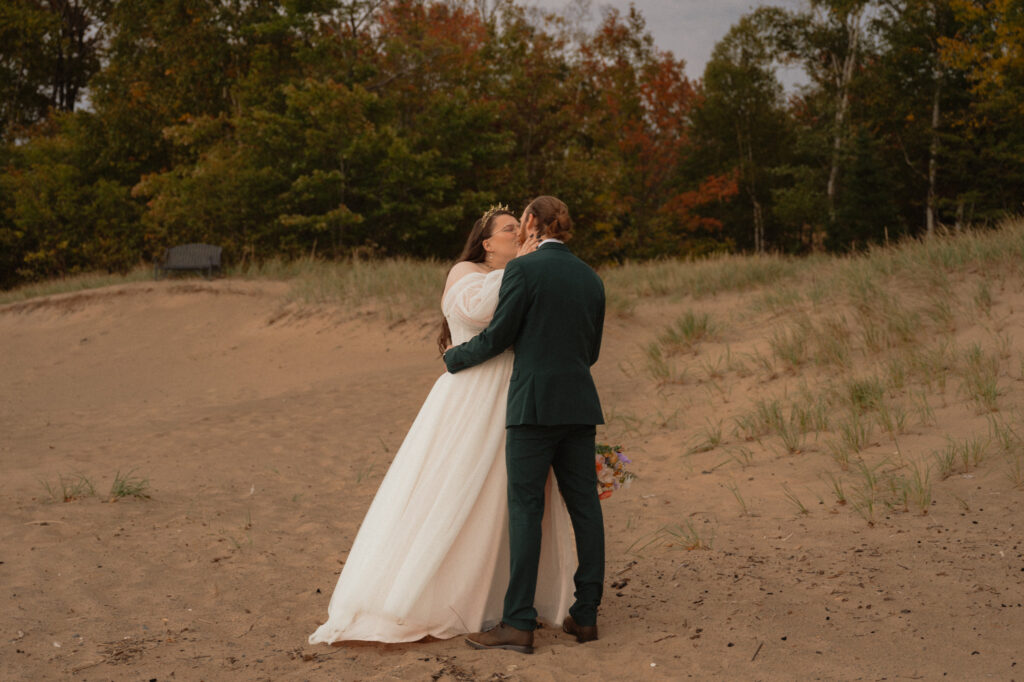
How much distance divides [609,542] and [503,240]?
2755 mm

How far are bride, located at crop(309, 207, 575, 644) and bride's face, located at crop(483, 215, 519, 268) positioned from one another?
13 cm

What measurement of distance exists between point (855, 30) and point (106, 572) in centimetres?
3258

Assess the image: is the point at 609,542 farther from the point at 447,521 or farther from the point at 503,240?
the point at 503,240

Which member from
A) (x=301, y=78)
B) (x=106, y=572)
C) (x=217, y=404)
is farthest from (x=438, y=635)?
(x=301, y=78)

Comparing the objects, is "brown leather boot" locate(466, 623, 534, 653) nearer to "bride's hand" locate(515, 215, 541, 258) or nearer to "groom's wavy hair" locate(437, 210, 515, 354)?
"groom's wavy hair" locate(437, 210, 515, 354)

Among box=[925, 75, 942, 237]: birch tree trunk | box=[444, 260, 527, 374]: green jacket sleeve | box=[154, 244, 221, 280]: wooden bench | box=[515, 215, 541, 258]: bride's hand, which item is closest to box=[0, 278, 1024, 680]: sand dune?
box=[444, 260, 527, 374]: green jacket sleeve

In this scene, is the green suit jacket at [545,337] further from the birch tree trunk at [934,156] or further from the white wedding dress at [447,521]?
the birch tree trunk at [934,156]

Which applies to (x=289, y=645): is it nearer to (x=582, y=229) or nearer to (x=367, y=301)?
(x=367, y=301)

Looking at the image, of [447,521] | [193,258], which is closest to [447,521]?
[447,521]

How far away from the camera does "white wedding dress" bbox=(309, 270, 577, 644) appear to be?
404 cm

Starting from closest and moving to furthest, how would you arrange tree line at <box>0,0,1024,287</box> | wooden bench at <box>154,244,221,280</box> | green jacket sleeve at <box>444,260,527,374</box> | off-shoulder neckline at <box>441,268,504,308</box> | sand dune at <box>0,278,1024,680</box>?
1. green jacket sleeve at <box>444,260,527,374</box>
2. sand dune at <box>0,278,1024,680</box>
3. off-shoulder neckline at <box>441,268,504,308</box>
4. wooden bench at <box>154,244,221,280</box>
5. tree line at <box>0,0,1024,287</box>

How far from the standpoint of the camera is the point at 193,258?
19.1 meters

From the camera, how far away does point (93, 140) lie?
Result: 27500 millimetres

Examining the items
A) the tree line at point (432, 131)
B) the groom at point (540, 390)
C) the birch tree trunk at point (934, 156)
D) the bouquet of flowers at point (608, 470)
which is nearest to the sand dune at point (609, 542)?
the groom at point (540, 390)
